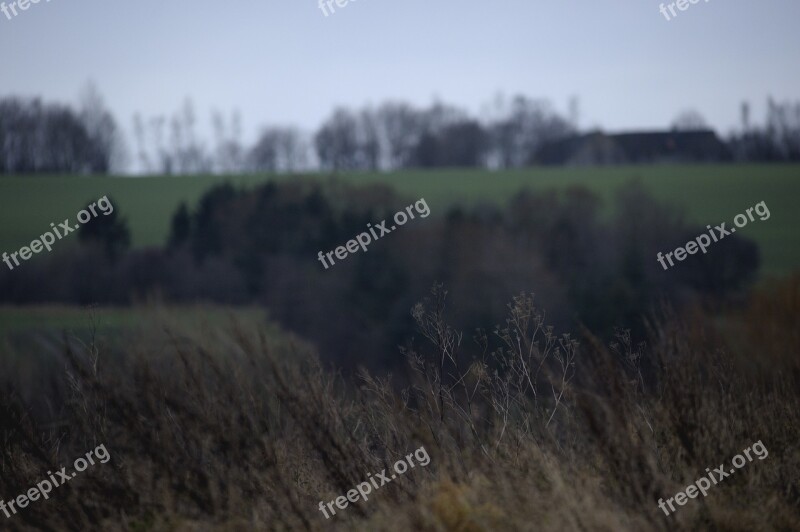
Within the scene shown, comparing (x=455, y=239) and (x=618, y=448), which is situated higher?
(x=618, y=448)

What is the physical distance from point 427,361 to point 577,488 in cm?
202

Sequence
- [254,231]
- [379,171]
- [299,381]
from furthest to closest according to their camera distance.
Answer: [379,171] → [254,231] → [299,381]

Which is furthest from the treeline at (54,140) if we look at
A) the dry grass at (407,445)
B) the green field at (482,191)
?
the dry grass at (407,445)

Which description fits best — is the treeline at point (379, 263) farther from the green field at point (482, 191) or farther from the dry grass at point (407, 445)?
the dry grass at point (407, 445)

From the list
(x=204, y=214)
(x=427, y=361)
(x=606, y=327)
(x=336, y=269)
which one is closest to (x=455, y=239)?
(x=336, y=269)

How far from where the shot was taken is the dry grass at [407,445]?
5277 mm

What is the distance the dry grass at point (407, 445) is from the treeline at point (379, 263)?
25600 mm

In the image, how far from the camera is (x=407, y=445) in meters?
6.59

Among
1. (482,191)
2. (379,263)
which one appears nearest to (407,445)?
(379,263)

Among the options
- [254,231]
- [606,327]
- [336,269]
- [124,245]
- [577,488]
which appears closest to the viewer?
[577,488]

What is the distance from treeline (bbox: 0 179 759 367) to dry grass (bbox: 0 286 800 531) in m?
25.6

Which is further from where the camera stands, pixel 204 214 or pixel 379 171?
pixel 379 171

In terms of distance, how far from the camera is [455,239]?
45250mm

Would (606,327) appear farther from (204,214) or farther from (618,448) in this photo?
(618,448)
